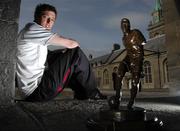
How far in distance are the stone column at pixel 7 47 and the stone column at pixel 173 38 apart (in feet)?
18.9

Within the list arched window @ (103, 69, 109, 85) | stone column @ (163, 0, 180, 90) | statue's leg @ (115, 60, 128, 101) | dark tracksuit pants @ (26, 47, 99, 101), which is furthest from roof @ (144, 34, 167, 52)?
statue's leg @ (115, 60, 128, 101)

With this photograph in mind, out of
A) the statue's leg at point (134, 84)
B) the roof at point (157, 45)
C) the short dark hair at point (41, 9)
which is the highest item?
the roof at point (157, 45)

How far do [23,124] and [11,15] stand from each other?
1.23 m

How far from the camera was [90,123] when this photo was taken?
162 centimetres

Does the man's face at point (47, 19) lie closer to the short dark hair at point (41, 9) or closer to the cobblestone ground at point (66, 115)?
the short dark hair at point (41, 9)

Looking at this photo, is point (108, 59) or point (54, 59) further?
point (108, 59)

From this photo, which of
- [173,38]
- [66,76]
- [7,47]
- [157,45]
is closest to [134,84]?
[66,76]

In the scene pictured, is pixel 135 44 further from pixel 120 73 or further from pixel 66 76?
pixel 66 76

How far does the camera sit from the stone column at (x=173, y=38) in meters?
7.00

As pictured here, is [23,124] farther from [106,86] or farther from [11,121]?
[106,86]

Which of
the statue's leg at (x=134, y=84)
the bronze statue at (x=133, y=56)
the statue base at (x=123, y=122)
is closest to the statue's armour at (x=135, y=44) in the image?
the bronze statue at (x=133, y=56)

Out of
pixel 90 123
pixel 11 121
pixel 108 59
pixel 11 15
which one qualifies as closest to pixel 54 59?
pixel 11 15

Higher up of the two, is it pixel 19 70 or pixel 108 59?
pixel 108 59

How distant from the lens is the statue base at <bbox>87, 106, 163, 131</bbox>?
1.52m
